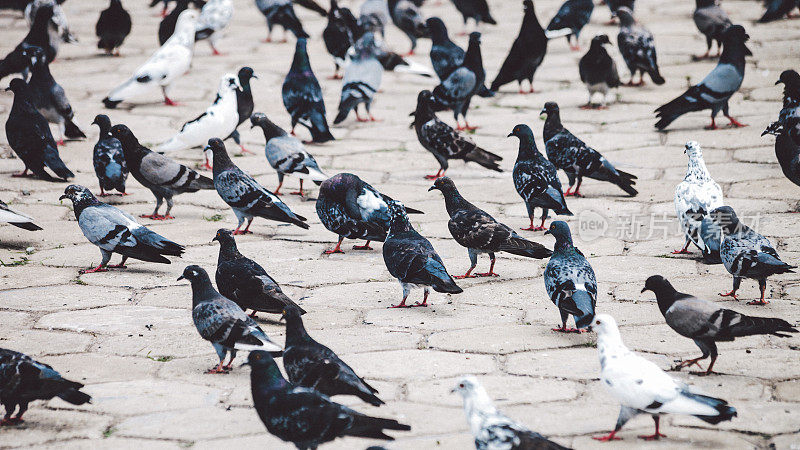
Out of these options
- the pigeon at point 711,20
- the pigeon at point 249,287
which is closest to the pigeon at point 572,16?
the pigeon at point 711,20

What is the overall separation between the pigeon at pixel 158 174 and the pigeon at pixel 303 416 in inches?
152

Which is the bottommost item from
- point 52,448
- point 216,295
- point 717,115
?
point 52,448

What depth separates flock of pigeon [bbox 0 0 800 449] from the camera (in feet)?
12.8

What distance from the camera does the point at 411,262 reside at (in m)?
5.51

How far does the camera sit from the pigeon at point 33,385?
13.4ft

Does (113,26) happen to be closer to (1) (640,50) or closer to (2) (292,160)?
(2) (292,160)

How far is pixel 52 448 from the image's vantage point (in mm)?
3947

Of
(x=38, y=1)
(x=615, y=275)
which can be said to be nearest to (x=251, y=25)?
(x=38, y=1)

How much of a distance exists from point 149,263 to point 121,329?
1408 mm

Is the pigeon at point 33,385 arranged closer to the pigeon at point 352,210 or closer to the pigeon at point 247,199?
the pigeon at point 352,210

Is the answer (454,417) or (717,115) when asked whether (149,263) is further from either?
(717,115)

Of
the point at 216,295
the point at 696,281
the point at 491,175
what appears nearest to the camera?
the point at 216,295

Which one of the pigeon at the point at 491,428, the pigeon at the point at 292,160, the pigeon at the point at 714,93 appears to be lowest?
the pigeon at the point at 491,428

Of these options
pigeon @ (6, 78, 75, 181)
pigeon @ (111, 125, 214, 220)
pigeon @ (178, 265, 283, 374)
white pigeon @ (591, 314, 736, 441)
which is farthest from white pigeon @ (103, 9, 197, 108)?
white pigeon @ (591, 314, 736, 441)
